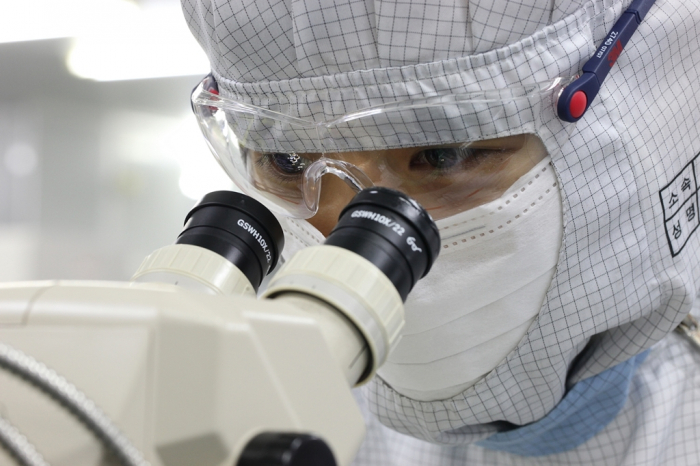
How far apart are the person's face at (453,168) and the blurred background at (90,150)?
1403 millimetres

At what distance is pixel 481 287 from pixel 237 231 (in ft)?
1.10

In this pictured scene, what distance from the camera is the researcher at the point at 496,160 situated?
0.71 m

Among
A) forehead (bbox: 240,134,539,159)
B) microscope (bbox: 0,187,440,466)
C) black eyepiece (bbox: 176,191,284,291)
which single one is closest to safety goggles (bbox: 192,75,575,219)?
forehead (bbox: 240,134,539,159)

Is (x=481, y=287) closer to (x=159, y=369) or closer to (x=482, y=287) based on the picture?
(x=482, y=287)

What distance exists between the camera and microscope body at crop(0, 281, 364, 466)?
37 centimetres

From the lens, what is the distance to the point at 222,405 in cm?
39

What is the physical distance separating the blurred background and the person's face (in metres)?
1.40

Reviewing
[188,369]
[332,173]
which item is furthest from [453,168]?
[188,369]

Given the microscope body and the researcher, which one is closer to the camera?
the microscope body

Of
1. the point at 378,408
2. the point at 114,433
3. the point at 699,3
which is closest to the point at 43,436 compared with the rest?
the point at 114,433

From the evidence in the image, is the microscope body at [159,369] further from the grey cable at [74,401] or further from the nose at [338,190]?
the nose at [338,190]

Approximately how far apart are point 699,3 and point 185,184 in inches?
67.4

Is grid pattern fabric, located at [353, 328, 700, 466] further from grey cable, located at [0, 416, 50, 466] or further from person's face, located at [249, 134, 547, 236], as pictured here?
grey cable, located at [0, 416, 50, 466]

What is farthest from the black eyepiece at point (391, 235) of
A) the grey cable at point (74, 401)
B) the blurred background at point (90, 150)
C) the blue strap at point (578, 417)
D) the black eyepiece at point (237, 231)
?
the blurred background at point (90, 150)
